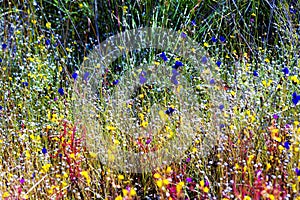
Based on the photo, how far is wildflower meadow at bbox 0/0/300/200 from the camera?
2.42 metres

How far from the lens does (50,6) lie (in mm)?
4391

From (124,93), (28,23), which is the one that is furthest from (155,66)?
(28,23)

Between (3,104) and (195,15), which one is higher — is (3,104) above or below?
below

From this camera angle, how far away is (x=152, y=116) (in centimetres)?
278

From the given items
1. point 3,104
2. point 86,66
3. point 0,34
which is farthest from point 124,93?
point 0,34

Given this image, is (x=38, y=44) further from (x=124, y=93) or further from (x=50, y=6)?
(x=124, y=93)

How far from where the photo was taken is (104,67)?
355cm

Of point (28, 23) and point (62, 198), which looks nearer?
point (62, 198)

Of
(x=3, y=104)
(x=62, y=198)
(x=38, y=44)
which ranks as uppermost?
(x=38, y=44)

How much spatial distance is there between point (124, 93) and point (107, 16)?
3.70ft

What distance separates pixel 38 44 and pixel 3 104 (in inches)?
28.6

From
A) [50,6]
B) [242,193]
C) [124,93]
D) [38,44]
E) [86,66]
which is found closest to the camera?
[242,193]

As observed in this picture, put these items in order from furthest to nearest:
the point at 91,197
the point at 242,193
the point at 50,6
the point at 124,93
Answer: the point at 50,6, the point at 124,93, the point at 91,197, the point at 242,193

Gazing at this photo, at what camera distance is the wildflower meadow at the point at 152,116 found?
2.42 meters
